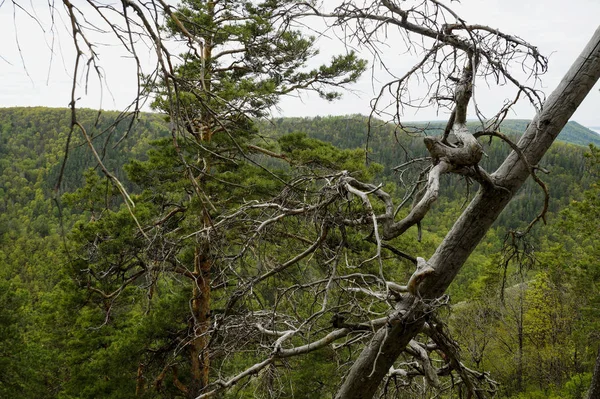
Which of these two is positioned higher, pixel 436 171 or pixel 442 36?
pixel 442 36

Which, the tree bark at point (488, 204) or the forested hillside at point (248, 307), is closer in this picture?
the tree bark at point (488, 204)

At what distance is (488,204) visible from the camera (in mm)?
2203

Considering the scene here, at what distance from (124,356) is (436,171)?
8.89 metres

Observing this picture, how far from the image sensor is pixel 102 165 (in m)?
0.85

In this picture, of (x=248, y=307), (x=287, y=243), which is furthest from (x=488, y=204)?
(x=287, y=243)

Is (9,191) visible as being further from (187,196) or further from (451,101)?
(451,101)

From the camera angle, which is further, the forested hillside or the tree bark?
the forested hillside

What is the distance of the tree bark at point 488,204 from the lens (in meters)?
2.12

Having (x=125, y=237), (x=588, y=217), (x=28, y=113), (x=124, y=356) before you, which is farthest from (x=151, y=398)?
(x=28, y=113)

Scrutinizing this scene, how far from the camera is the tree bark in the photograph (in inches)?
83.4

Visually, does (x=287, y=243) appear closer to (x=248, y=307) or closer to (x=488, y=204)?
(x=248, y=307)

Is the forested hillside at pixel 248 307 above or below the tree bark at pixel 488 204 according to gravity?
below

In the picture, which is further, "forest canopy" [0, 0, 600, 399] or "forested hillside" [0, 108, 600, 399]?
"forested hillside" [0, 108, 600, 399]

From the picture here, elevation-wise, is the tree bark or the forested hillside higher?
the tree bark
